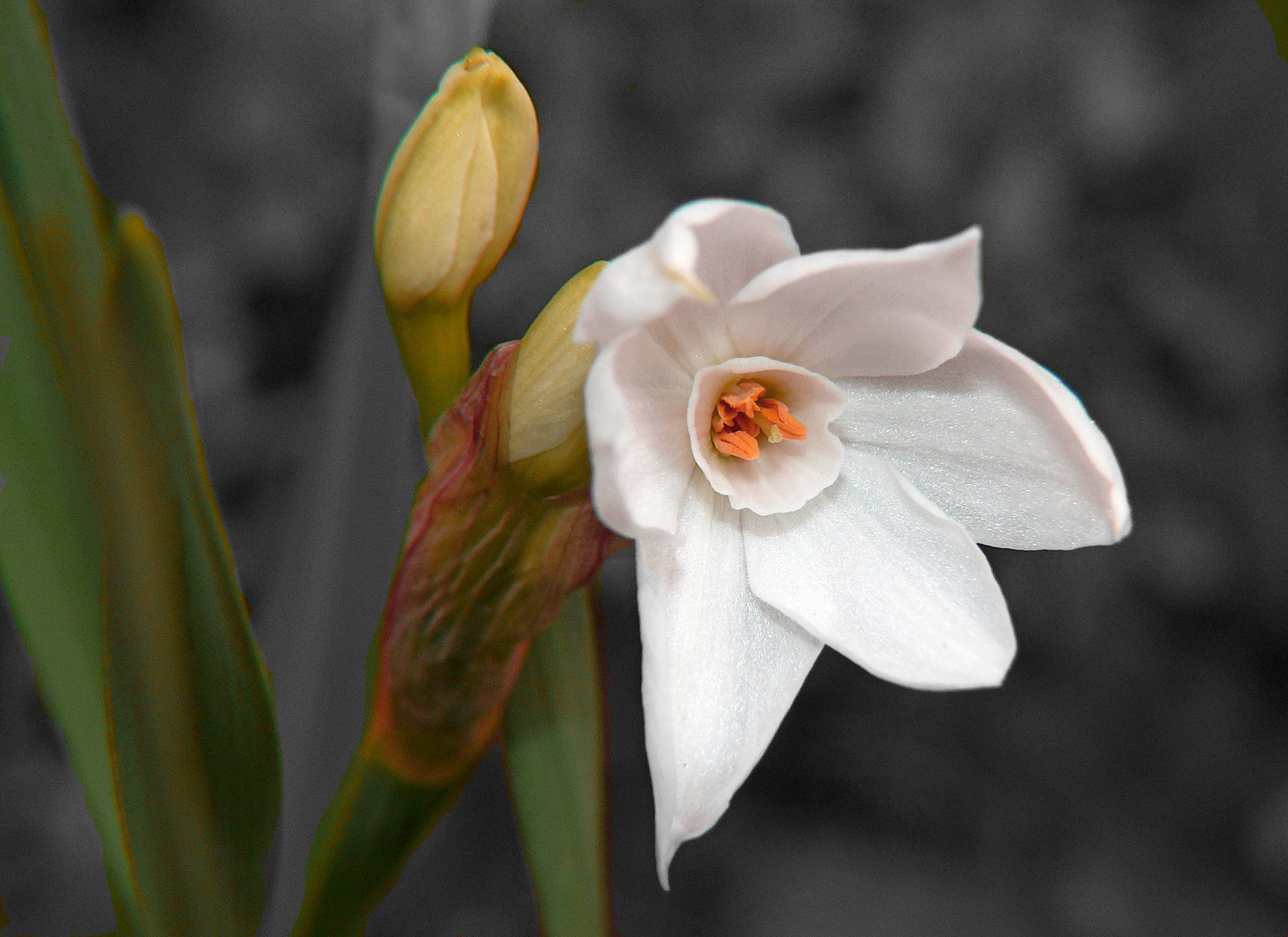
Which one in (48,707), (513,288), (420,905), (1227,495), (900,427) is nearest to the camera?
(48,707)

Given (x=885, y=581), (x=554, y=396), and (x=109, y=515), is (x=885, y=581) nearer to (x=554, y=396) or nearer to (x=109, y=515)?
(x=554, y=396)

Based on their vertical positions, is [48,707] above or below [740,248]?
below

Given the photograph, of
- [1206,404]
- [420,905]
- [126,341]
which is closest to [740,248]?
[126,341]

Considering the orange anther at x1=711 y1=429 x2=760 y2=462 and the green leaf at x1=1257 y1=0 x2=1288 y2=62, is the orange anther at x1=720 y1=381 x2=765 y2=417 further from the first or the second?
the green leaf at x1=1257 y1=0 x2=1288 y2=62

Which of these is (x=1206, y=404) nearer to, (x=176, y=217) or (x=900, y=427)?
(x=900, y=427)

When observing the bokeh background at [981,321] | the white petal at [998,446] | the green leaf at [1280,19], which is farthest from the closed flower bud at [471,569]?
the bokeh background at [981,321]

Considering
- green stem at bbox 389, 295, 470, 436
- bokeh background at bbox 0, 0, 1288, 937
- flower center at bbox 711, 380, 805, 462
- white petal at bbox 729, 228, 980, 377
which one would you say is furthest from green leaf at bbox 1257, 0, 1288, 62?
bokeh background at bbox 0, 0, 1288, 937

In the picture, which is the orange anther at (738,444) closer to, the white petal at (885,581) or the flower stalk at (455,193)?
the white petal at (885,581)
